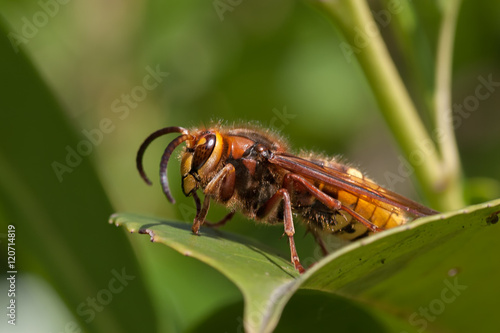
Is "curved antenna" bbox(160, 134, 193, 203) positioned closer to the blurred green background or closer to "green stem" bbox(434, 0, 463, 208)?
"green stem" bbox(434, 0, 463, 208)

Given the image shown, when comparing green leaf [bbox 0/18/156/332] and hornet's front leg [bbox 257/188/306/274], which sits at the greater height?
green leaf [bbox 0/18/156/332]

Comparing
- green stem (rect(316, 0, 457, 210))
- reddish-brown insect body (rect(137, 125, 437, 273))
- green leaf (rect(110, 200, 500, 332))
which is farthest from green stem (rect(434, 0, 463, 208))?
green leaf (rect(110, 200, 500, 332))

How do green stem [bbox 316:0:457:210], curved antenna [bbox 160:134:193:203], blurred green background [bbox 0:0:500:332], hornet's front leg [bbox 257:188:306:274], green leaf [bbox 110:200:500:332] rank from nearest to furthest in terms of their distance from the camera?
green leaf [bbox 110:200:500:332]
curved antenna [bbox 160:134:193:203]
hornet's front leg [bbox 257:188:306:274]
green stem [bbox 316:0:457:210]
blurred green background [bbox 0:0:500:332]

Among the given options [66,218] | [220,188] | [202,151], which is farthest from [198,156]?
[66,218]

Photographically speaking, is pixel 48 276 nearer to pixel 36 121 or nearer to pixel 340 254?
pixel 36 121

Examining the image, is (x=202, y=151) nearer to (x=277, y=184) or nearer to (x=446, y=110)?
(x=277, y=184)

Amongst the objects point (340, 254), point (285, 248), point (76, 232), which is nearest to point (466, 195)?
point (285, 248)
